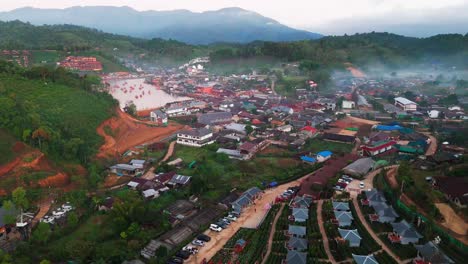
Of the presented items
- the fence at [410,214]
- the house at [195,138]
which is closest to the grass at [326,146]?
the fence at [410,214]

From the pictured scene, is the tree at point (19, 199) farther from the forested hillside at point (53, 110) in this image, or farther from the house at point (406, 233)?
the house at point (406, 233)

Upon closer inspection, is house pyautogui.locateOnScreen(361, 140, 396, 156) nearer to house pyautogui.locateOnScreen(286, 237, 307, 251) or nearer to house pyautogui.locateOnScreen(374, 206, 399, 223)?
house pyautogui.locateOnScreen(374, 206, 399, 223)

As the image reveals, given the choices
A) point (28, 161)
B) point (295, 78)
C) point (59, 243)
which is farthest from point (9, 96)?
point (295, 78)

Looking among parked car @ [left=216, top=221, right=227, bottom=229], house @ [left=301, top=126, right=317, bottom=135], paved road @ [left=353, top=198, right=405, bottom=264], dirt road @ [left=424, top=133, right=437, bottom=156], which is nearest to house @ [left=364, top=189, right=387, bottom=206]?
paved road @ [left=353, top=198, right=405, bottom=264]

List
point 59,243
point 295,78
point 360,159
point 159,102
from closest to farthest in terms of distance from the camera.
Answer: point 59,243 < point 360,159 < point 159,102 < point 295,78

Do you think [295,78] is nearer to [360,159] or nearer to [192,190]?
[360,159]

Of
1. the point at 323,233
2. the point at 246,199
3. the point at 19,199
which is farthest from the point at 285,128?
the point at 19,199

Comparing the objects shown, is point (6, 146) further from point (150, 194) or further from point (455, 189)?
point (455, 189)
